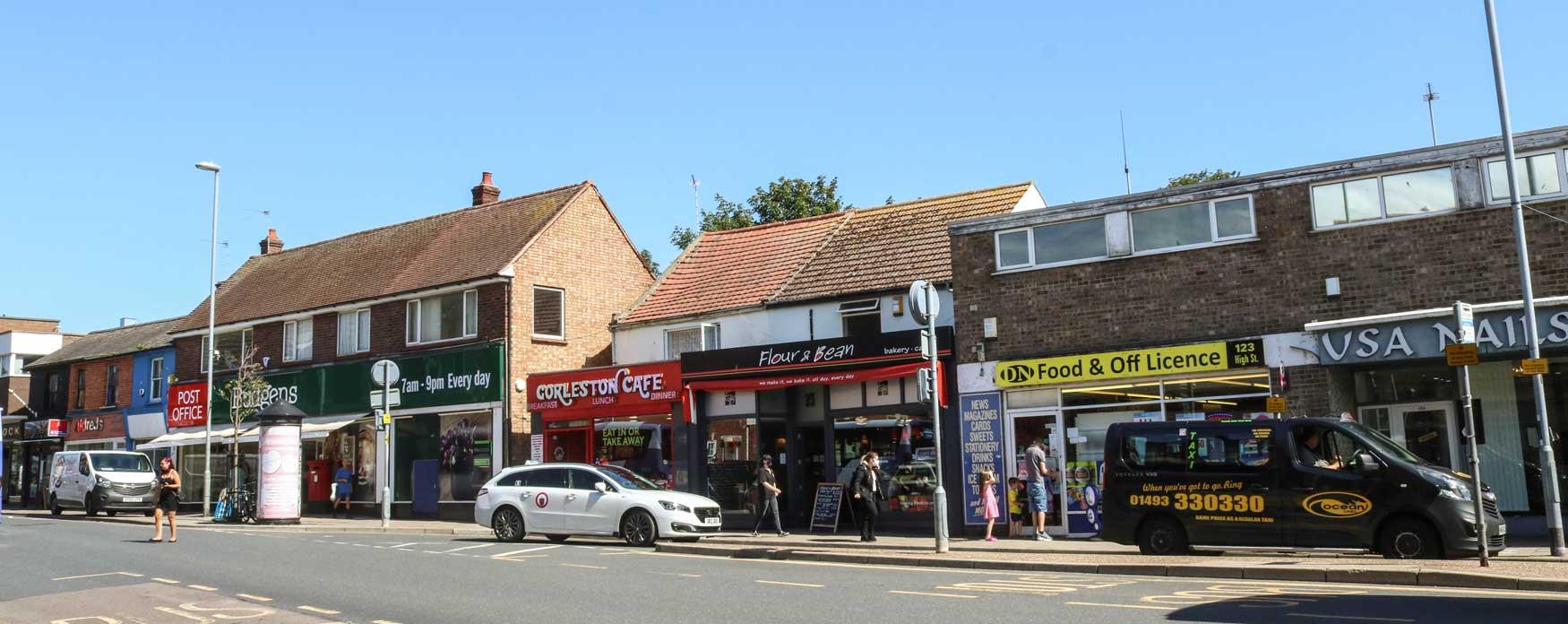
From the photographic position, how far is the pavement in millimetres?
10758

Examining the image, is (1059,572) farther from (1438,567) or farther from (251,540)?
(251,540)

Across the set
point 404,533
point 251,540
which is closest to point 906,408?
point 404,533

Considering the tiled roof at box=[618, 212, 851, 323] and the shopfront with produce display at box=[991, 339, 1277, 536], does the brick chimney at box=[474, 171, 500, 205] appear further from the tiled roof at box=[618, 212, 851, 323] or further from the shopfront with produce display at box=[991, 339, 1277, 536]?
the shopfront with produce display at box=[991, 339, 1277, 536]

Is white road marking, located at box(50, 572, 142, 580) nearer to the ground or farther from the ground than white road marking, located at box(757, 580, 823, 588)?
farther from the ground

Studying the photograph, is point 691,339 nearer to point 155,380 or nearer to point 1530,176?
point 1530,176

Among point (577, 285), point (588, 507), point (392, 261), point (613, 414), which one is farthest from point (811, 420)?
point (392, 261)

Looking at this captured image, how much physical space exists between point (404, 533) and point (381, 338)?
9521mm

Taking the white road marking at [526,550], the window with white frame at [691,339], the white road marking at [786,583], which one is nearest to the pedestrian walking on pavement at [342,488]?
the window with white frame at [691,339]

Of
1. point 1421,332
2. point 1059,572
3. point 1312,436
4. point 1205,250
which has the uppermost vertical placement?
point 1205,250

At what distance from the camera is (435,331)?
1256 inches

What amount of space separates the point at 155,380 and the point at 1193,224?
117ft

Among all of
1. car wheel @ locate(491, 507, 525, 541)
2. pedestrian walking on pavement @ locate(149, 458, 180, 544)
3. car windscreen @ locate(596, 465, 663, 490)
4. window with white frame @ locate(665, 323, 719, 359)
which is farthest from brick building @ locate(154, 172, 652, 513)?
pedestrian walking on pavement @ locate(149, 458, 180, 544)

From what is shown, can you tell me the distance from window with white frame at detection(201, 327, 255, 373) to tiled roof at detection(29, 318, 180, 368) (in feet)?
15.0

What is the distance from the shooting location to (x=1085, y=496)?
66.7ft
